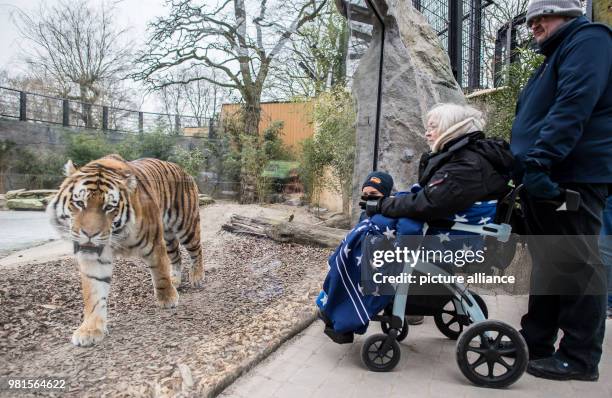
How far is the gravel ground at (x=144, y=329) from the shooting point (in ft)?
6.53

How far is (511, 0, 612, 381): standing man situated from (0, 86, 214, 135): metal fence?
5.66ft

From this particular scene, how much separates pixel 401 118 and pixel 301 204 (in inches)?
48.6

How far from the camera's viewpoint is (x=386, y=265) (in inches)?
89.4

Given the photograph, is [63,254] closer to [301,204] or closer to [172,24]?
[172,24]

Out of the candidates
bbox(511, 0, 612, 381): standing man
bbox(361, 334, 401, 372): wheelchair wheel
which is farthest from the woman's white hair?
bbox(361, 334, 401, 372): wheelchair wheel

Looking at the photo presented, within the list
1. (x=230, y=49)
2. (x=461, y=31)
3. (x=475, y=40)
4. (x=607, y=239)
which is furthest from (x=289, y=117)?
(x=475, y=40)

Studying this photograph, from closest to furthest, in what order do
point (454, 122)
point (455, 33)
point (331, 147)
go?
point (454, 122), point (331, 147), point (455, 33)

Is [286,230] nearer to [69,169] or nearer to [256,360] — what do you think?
[256,360]

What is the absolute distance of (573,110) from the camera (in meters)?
2.02

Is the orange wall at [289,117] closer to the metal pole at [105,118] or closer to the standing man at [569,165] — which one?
the metal pole at [105,118]

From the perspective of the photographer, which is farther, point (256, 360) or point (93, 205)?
point (256, 360)

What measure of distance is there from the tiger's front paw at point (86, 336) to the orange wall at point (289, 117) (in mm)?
1274

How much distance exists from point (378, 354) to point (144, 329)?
4.03ft

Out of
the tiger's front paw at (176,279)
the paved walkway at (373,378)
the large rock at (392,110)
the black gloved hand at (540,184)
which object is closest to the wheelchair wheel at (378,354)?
the paved walkway at (373,378)
